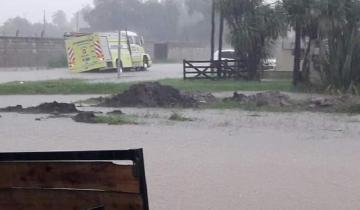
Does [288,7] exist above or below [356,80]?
above

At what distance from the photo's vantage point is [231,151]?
11125 millimetres

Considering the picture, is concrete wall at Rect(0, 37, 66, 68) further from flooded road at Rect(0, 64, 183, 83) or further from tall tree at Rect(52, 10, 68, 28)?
tall tree at Rect(52, 10, 68, 28)

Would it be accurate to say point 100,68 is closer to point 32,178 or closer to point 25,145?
point 25,145

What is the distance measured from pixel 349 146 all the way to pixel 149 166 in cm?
433

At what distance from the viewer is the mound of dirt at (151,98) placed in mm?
20297

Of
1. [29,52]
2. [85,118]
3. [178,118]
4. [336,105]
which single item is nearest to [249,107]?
[336,105]

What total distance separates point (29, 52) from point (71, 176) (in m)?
53.0

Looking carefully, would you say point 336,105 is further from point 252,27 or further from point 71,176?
point 71,176

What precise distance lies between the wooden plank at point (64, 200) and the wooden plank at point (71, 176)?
0.04m

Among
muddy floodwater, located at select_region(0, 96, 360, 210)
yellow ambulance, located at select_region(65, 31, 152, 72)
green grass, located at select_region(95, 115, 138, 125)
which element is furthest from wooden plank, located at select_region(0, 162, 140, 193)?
yellow ambulance, located at select_region(65, 31, 152, 72)

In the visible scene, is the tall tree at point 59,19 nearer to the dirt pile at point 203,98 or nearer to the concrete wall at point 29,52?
the concrete wall at point 29,52

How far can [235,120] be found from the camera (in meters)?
16.4

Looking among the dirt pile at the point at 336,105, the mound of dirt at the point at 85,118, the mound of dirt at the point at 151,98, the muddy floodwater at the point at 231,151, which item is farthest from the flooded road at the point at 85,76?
the mound of dirt at the point at 85,118

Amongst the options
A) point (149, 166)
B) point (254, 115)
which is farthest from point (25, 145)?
point (254, 115)
